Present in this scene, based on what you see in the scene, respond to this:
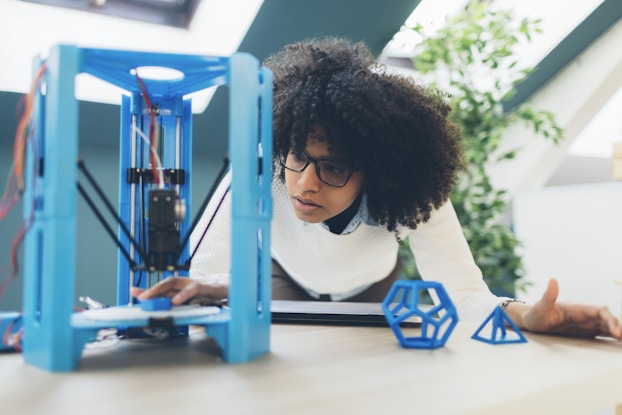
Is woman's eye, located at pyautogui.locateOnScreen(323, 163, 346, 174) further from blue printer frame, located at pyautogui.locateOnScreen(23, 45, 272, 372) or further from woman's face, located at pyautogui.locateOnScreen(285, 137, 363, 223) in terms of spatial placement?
blue printer frame, located at pyautogui.locateOnScreen(23, 45, 272, 372)

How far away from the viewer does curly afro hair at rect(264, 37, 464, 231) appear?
1.03 metres

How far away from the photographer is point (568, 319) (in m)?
0.82

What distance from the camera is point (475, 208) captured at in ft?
8.23

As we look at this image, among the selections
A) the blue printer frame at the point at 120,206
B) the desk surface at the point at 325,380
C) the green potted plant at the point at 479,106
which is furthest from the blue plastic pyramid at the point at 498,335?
the green potted plant at the point at 479,106

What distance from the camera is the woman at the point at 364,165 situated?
103 cm

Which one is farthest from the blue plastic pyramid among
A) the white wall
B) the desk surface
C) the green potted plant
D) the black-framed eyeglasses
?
the white wall

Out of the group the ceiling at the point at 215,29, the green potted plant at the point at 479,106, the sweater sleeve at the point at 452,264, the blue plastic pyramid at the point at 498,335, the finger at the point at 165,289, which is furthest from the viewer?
the green potted plant at the point at 479,106

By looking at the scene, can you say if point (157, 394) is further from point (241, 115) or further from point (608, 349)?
point (608, 349)

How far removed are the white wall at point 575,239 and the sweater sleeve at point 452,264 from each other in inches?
63.2

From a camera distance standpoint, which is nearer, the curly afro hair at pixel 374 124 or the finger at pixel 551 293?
the finger at pixel 551 293

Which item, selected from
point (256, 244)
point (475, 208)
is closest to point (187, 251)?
point (256, 244)

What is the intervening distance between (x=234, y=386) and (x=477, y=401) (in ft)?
0.75

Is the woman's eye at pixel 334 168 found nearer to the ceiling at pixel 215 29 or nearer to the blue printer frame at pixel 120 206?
the blue printer frame at pixel 120 206

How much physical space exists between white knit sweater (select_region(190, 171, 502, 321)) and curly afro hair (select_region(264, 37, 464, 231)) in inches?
3.1
